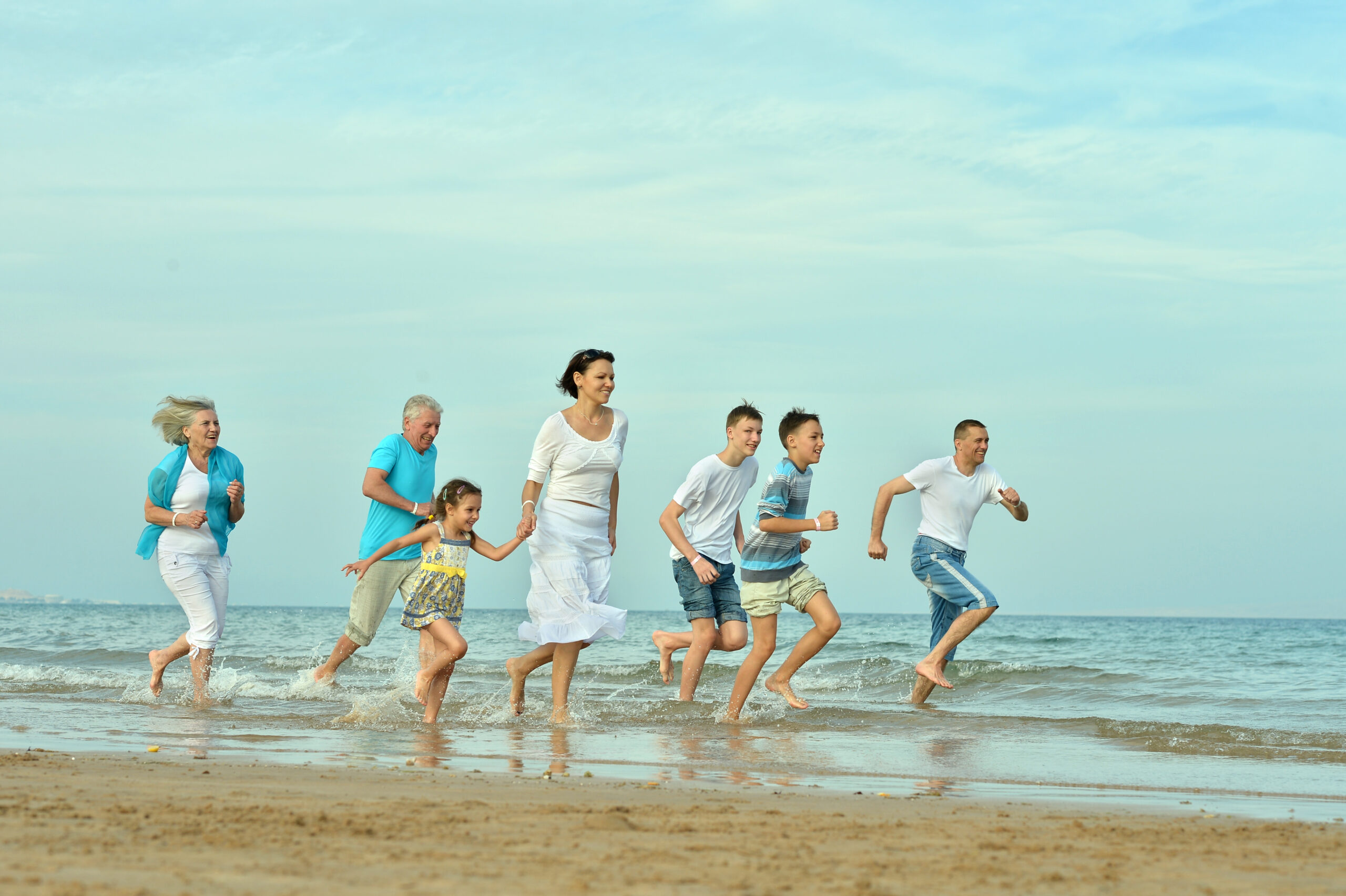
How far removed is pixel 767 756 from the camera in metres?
5.78

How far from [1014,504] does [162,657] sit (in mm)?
6029

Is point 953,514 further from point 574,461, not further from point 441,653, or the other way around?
point 441,653

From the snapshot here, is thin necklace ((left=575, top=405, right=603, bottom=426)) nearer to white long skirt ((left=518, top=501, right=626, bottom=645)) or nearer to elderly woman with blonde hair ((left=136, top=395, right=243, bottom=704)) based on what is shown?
white long skirt ((left=518, top=501, right=626, bottom=645))

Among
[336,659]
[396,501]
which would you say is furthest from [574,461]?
[336,659]

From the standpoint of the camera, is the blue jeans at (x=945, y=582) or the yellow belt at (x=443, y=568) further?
the blue jeans at (x=945, y=582)

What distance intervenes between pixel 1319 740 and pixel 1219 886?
194 inches

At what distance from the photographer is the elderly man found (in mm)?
7535

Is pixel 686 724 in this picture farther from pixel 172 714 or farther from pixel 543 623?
pixel 172 714

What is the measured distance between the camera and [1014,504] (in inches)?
331

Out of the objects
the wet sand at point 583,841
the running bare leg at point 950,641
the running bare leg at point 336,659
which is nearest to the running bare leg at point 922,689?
the running bare leg at point 950,641

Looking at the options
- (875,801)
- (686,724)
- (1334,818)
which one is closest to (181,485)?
(686,724)

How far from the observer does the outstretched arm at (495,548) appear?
21.7 feet

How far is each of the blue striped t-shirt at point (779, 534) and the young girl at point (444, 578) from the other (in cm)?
174

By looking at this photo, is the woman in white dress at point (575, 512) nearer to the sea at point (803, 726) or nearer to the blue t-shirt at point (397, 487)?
the sea at point (803, 726)
